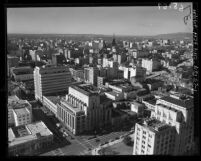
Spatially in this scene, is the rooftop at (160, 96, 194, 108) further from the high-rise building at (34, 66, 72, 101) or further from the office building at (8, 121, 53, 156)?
the high-rise building at (34, 66, 72, 101)

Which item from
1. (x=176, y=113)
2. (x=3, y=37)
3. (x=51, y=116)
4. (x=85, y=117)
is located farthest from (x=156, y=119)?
(x=51, y=116)

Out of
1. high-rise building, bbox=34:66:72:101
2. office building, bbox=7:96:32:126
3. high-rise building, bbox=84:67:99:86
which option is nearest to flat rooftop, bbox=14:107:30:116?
office building, bbox=7:96:32:126

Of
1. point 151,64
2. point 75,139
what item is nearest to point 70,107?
point 75,139

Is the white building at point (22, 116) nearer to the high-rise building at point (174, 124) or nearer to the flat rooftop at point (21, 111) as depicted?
the flat rooftop at point (21, 111)

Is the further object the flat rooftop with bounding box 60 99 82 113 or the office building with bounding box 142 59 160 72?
the office building with bounding box 142 59 160 72

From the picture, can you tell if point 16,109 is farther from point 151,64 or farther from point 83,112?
point 151,64
